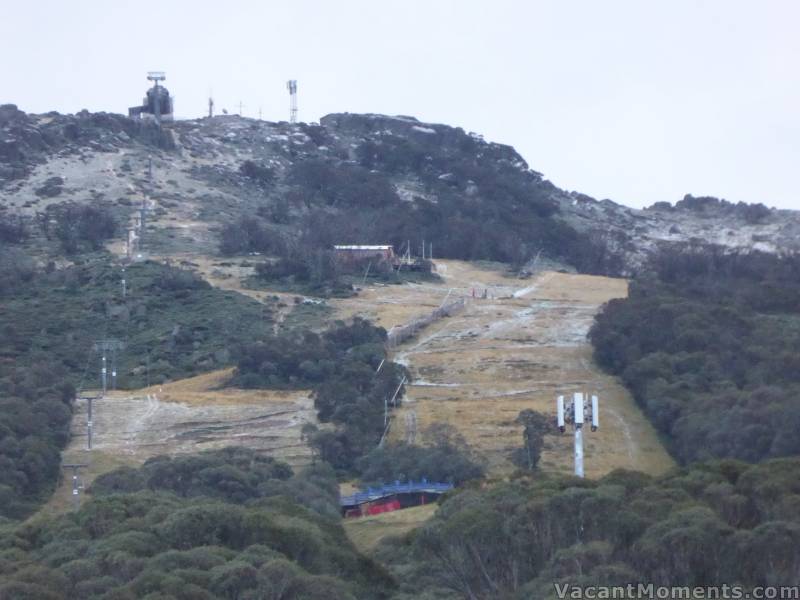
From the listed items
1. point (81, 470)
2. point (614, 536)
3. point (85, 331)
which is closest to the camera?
point (614, 536)

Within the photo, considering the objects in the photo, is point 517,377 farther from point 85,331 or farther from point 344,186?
point 344,186

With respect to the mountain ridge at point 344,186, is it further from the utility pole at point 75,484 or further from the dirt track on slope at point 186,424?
the utility pole at point 75,484

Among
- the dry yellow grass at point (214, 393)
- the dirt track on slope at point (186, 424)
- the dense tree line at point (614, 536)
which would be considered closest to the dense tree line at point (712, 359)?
the dirt track on slope at point (186, 424)

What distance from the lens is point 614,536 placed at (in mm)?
24703

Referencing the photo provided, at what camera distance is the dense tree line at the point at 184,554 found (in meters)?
22.5

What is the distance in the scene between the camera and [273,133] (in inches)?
3332

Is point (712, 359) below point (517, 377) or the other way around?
the other way around

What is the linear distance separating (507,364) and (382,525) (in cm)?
1612

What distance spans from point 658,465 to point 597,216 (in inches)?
1824

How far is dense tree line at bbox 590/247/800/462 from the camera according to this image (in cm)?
3625

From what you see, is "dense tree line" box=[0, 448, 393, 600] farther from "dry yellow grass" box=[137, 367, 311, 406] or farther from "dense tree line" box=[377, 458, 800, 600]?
"dry yellow grass" box=[137, 367, 311, 406]

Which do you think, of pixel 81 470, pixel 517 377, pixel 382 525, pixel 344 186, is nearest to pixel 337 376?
pixel 517 377

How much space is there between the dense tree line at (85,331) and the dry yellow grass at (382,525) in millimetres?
7058

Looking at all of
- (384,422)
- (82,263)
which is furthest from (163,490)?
(82,263)
